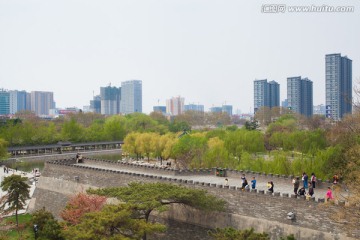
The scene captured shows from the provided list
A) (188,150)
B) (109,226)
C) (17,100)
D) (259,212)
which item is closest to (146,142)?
(188,150)

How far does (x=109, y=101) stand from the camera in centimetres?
19600

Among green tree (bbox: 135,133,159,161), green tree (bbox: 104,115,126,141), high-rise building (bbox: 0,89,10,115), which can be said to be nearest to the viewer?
green tree (bbox: 135,133,159,161)

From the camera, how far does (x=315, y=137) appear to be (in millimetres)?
42094

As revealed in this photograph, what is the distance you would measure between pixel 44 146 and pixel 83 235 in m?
49.4

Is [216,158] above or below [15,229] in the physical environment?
above

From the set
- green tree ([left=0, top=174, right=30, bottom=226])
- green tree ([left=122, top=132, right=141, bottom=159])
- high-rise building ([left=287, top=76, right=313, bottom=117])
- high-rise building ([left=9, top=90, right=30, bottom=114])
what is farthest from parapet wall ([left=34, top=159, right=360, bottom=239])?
high-rise building ([left=9, top=90, right=30, bottom=114])

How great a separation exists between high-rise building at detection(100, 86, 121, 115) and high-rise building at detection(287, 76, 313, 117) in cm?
10439

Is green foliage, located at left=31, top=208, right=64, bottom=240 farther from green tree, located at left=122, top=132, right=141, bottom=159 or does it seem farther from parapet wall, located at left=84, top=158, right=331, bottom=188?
green tree, located at left=122, top=132, right=141, bottom=159

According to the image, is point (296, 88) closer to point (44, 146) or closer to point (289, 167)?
point (44, 146)

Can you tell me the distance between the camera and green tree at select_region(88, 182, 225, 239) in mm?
18250

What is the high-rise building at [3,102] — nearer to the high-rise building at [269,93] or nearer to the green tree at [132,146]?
the high-rise building at [269,93]

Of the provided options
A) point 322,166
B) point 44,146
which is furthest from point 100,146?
point 322,166

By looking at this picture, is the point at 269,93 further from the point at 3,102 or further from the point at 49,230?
the point at 49,230

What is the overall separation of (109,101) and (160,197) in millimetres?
180413
